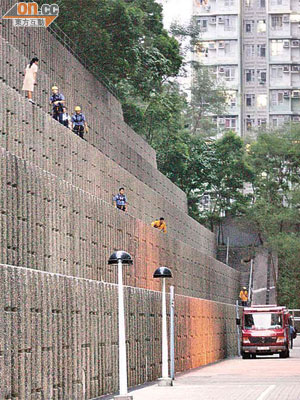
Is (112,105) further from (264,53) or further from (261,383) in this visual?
(264,53)

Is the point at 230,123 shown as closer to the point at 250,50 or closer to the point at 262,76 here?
the point at 262,76

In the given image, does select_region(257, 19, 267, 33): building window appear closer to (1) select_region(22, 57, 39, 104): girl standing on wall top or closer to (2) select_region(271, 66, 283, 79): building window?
(2) select_region(271, 66, 283, 79): building window

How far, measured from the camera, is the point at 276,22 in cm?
12400

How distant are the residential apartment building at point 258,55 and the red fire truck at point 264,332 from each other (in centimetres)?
7316

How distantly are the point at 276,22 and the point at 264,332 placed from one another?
7789cm

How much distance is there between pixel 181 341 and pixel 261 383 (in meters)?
7.72

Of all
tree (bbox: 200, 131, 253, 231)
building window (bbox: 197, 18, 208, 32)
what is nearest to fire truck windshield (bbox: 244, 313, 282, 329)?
tree (bbox: 200, 131, 253, 231)

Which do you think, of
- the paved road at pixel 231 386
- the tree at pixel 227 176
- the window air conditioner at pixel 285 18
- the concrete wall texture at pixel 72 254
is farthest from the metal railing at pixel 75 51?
the window air conditioner at pixel 285 18

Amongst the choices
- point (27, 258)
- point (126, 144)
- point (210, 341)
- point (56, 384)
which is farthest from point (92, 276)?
point (126, 144)

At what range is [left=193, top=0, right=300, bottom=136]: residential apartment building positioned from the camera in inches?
4865

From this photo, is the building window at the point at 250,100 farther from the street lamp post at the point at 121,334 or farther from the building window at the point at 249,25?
the street lamp post at the point at 121,334

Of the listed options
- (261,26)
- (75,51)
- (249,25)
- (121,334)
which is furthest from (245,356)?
(249,25)

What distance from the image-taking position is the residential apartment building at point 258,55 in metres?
124

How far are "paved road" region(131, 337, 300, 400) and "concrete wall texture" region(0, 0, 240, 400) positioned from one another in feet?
3.28
